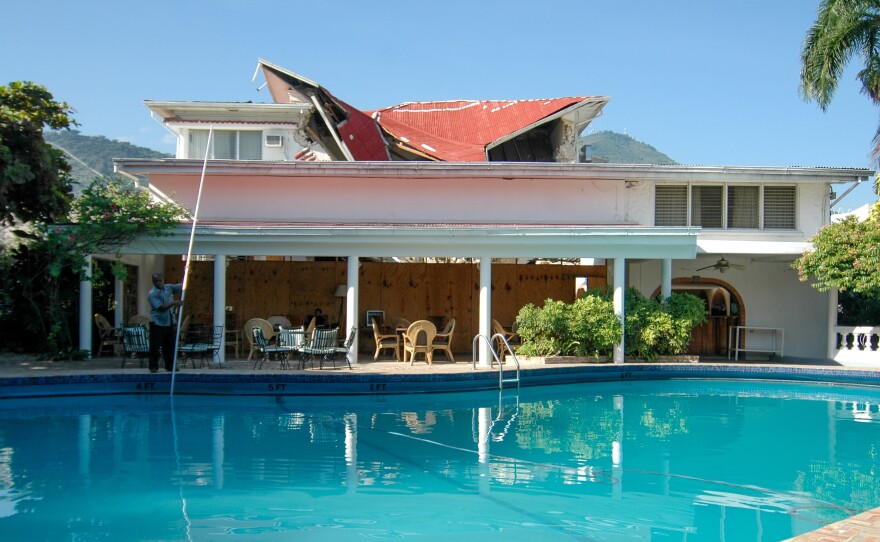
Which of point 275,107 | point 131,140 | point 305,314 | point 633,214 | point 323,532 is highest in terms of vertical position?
point 131,140

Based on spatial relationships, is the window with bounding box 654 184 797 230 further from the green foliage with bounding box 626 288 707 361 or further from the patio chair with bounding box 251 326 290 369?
the patio chair with bounding box 251 326 290 369

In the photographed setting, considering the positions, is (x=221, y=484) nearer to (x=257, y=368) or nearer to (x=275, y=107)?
(x=257, y=368)

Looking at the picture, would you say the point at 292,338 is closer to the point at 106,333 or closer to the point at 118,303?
the point at 106,333

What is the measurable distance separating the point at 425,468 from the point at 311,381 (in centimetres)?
515

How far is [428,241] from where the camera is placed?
52.4 ft

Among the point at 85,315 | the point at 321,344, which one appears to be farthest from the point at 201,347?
the point at 85,315

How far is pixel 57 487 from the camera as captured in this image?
301 inches

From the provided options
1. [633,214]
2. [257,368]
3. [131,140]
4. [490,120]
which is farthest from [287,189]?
[131,140]

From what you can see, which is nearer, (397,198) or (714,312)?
(397,198)

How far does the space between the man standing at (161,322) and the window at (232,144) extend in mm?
8366

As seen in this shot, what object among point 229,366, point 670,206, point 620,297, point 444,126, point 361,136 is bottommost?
point 229,366

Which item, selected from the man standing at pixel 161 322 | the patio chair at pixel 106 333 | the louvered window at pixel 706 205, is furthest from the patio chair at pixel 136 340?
the louvered window at pixel 706 205

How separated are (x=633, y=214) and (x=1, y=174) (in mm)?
14203

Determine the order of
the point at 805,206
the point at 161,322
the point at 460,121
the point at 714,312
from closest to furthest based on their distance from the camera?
the point at 161,322 < the point at 805,206 < the point at 714,312 < the point at 460,121
